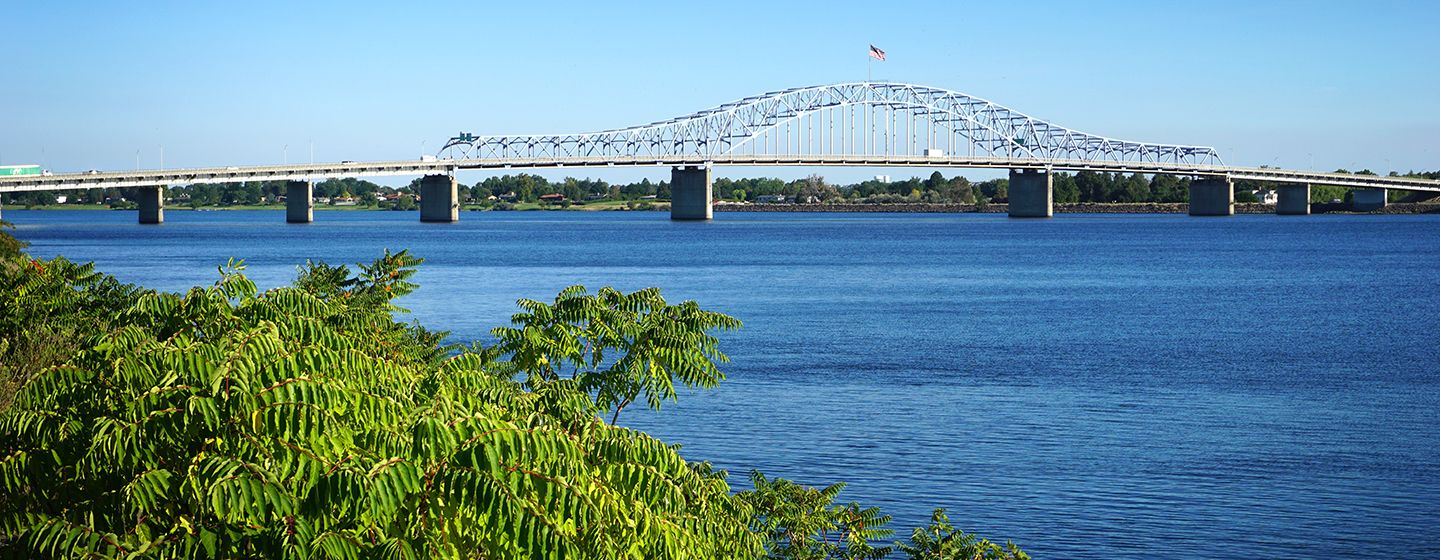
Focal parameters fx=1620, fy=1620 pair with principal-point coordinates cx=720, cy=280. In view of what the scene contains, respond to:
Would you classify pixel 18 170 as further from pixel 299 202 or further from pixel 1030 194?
pixel 1030 194

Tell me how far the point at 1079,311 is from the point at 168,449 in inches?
1892

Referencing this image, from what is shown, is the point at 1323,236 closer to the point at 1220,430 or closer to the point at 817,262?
the point at 817,262

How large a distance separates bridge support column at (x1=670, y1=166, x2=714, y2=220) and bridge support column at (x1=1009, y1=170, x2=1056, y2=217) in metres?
38.5

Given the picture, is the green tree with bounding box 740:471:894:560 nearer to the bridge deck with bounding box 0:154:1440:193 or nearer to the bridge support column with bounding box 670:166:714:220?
the bridge deck with bounding box 0:154:1440:193

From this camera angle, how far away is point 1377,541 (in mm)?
18625

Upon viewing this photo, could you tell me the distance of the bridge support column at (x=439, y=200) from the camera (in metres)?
171

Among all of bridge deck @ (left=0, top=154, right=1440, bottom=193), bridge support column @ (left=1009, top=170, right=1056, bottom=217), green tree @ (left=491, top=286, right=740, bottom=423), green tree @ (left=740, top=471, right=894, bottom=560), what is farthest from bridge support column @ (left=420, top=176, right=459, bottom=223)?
green tree @ (left=491, top=286, right=740, bottom=423)

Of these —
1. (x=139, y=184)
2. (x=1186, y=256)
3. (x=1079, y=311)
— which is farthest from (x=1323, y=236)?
(x=139, y=184)

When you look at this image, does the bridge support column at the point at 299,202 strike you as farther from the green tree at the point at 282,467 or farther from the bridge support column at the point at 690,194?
the green tree at the point at 282,467

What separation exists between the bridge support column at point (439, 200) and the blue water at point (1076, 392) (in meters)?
88.4

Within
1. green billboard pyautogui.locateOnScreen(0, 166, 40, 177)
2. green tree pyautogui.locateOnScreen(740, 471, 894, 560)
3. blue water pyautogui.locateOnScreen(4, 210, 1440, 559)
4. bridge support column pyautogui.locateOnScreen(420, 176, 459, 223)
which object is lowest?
blue water pyautogui.locateOnScreen(4, 210, 1440, 559)

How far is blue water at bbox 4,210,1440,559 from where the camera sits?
1992cm

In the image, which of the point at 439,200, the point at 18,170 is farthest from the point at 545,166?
the point at 18,170

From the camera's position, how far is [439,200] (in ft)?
567
